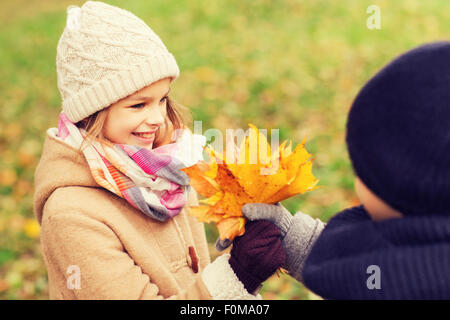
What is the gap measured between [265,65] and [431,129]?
16.1 feet

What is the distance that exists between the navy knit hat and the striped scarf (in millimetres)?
811

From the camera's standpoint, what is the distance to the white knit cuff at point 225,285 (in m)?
1.42

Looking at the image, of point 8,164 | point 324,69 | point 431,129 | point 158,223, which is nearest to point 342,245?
point 431,129

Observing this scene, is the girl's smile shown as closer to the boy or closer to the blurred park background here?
the boy

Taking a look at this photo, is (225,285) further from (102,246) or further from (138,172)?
(138,172)

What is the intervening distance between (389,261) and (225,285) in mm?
558

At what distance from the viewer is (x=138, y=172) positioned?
5.40ft

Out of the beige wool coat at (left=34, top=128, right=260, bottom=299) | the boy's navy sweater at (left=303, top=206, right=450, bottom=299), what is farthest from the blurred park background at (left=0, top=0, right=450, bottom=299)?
the boy's navy sweater at (left=303, top=206, right=450, bottom=299)

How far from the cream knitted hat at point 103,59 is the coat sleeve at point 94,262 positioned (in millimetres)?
429

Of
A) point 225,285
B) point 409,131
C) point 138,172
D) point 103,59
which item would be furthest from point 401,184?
point 103,59

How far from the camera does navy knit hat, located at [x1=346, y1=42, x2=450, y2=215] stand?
1.02m

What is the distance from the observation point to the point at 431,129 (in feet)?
3.34
